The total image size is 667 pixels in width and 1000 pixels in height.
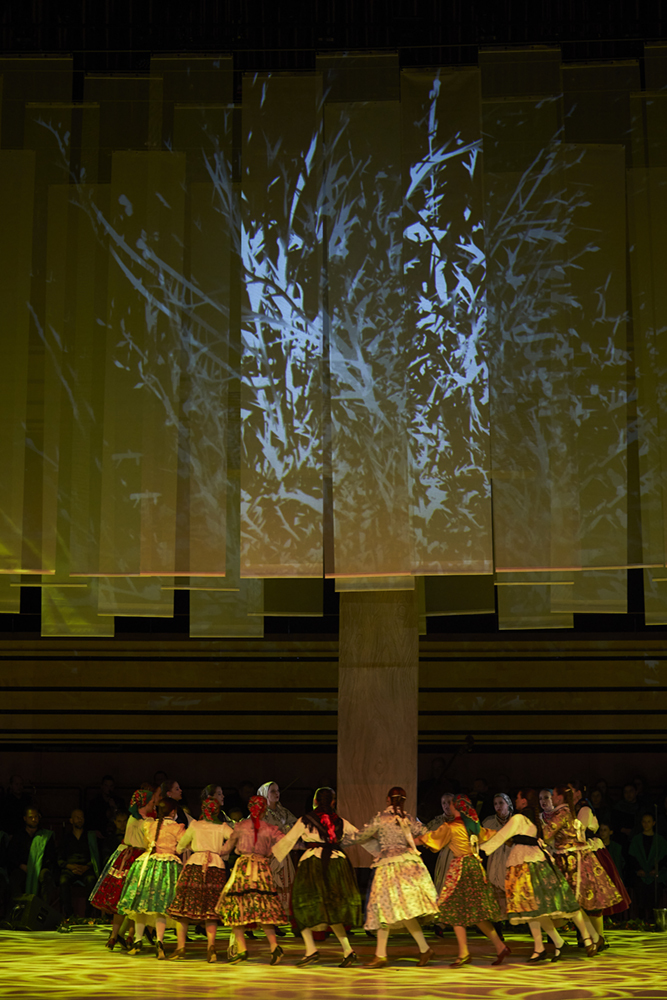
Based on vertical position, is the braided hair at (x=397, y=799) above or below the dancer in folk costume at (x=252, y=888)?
above

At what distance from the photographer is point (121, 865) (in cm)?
902

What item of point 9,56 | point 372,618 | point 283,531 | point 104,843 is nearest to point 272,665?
point 104,843

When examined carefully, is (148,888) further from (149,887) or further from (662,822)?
(662,822)

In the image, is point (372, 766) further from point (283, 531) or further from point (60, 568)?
point (60, 568)

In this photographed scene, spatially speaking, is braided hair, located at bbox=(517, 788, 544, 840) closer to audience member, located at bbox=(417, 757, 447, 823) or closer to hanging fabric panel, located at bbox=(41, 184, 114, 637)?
audience member, located at bbox=(417, 757, 447, 823)

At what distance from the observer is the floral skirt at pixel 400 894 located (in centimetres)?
809

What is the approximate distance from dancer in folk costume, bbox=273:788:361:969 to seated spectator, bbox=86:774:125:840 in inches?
141

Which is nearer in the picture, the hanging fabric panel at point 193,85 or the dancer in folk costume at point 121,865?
the dancer in folk costume at point 121,865

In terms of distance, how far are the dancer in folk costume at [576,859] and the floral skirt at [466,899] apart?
0.75m

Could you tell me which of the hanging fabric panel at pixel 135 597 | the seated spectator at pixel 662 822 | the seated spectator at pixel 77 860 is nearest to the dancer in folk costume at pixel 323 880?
the hanging fabric panel at pixel 135 597

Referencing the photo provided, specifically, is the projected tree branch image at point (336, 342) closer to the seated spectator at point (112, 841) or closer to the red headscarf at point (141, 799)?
the red headscarf at point (141, 799)

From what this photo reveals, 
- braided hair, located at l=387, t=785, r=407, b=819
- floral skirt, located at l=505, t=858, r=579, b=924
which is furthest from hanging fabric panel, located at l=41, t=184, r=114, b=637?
floral skirt, located at l=505, t=858, r=579, b=924

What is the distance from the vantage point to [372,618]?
9930 millimetres

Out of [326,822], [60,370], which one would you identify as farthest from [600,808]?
[60,370]
